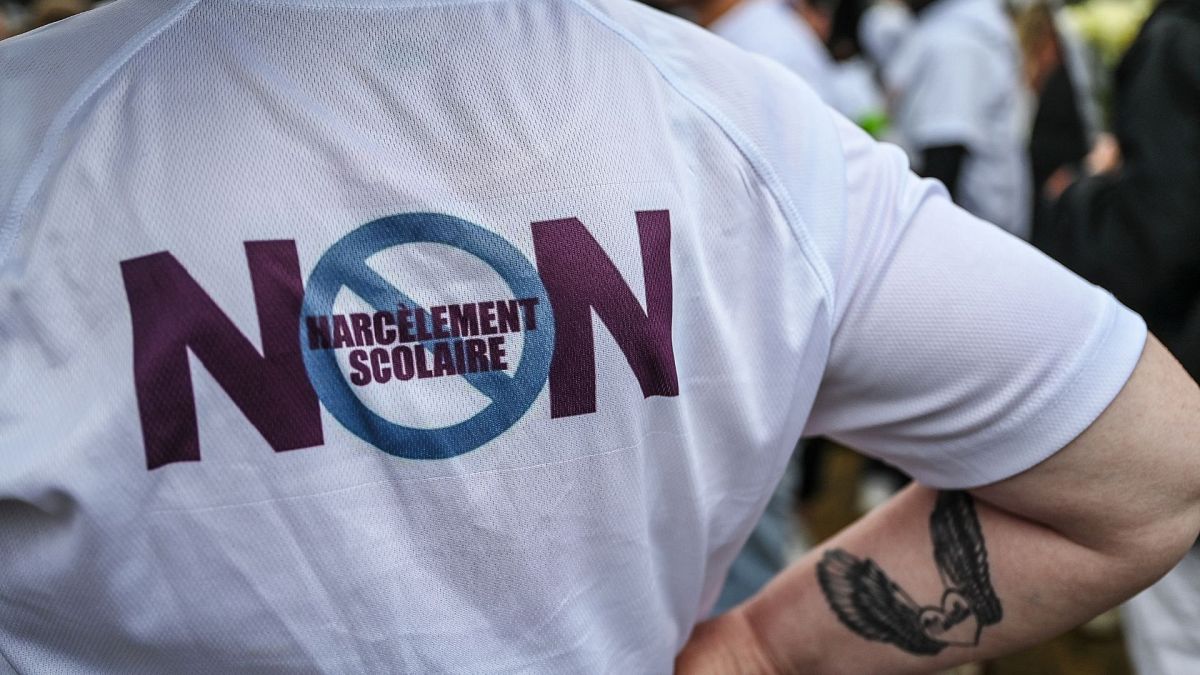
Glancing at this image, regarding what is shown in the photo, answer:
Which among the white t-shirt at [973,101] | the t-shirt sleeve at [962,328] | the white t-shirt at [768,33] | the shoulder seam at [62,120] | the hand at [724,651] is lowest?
the white t-shirt at [973,101]

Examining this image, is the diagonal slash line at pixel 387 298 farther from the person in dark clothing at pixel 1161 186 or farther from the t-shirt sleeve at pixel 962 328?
the person in dark clothing at pixel 1161 186

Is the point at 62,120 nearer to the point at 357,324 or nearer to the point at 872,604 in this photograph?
the point at 357,324

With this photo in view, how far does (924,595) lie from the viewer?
3.79ft

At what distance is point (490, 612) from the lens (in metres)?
0.91

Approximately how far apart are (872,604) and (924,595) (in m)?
0.06

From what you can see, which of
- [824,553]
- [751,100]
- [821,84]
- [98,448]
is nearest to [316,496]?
[98,448]

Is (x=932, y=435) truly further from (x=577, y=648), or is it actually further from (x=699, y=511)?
(x=577, y=648)

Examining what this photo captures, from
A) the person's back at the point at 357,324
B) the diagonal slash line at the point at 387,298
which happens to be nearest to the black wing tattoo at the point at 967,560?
the person's back at the point at 357,324

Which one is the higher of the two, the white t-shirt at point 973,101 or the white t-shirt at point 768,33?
the white t-shirt at point 768,33

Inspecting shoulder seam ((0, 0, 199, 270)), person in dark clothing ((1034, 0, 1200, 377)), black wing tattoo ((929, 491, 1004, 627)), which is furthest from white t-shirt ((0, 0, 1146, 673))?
person in dark clothing ((1034, 0, 1200, 377))

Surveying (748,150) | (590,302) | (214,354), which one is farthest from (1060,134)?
(214,354)

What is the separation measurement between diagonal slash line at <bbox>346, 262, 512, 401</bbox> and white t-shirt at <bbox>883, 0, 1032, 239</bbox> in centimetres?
286

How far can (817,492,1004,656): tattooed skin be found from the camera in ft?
3.70

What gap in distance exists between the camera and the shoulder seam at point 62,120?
2.44 feet
